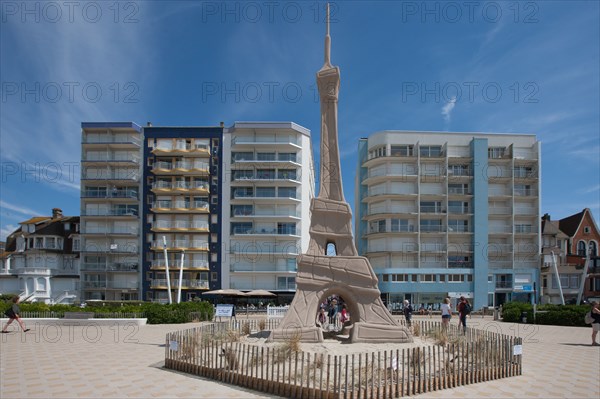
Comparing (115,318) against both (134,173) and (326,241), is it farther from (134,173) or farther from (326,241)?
(134,173)

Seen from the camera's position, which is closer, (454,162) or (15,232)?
(454,162)

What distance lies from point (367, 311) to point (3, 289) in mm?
55748

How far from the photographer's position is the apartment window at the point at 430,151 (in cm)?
6303

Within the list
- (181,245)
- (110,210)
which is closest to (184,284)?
(181,245)

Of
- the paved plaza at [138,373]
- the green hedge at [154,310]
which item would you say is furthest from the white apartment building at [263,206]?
the paved plaza at [138,373]

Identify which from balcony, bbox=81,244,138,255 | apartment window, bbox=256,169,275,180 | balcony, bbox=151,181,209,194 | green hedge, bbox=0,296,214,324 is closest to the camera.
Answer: green hedge, bbox=0,296,214,324

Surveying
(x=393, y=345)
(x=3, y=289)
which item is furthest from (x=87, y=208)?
(x=393, y=345)

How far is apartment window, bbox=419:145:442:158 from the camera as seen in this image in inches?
2482

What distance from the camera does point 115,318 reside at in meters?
33.7

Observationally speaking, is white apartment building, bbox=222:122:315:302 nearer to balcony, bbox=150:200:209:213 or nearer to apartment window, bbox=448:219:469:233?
balcony, bbox=150:200:209:213

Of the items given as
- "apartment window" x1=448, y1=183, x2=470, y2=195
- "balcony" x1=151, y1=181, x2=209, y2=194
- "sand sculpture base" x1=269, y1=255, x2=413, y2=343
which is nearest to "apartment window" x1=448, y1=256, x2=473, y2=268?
"apartment window" x1=448, y1=183, x2=470, y2=195

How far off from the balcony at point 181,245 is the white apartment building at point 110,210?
2.90m

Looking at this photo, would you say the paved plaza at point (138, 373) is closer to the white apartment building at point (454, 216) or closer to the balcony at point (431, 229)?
the white apartment building at point (454, 216)

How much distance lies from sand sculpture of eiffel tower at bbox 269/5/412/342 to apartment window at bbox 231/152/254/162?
3881 cm
